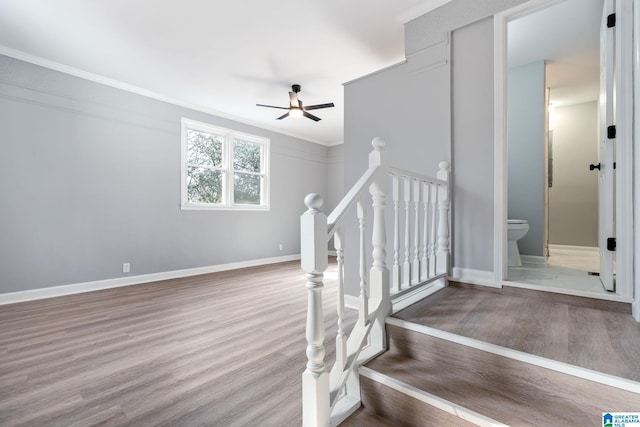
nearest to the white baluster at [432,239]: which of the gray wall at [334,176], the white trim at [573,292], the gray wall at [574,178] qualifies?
the white trim at [573,292]

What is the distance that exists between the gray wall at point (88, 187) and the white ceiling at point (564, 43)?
4.42 metres

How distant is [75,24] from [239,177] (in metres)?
3.04

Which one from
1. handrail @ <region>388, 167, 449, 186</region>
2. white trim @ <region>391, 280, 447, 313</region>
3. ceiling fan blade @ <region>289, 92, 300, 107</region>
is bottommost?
white trim @ <region>391, 280, 447, 313</region>

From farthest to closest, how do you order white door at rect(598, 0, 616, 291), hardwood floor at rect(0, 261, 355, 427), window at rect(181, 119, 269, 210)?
1. window at rect(181, 119, 269, 210)
2. white door at rect(598, 0, 616, 291)
3. hardwood floor at rect(0, 261, 355, 427)

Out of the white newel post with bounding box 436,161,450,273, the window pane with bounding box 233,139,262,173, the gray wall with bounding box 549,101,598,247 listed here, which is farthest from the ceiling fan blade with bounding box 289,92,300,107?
the gray wall with bounding box 549,101,598,247

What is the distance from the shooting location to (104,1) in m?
2.48

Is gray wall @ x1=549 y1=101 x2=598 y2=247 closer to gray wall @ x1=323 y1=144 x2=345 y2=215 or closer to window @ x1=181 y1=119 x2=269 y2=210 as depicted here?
gray wall @ x1=323 y1=144 x2=345 y2=215

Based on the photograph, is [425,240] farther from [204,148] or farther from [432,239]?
[204,148]

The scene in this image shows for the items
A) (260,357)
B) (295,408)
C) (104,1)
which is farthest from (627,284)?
(104,1)

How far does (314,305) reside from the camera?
113 cm

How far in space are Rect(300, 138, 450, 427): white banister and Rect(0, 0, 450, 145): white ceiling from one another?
1.68 m

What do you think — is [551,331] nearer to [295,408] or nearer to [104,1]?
[295,408]

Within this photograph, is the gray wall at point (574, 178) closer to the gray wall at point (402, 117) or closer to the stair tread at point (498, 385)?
the gray wall at point (402, 117)

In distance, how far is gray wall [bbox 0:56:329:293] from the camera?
3.29m
